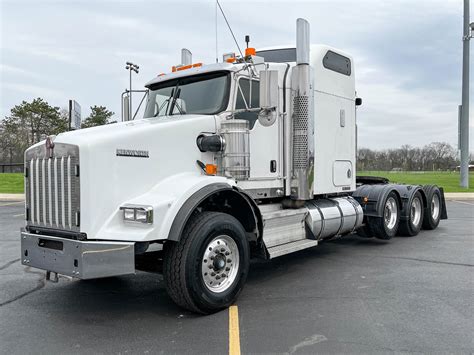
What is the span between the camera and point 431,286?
5.70m

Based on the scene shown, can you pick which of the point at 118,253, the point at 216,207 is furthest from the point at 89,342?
the point at 216,207

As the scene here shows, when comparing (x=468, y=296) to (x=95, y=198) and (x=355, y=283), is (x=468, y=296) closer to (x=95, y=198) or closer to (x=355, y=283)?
(x=355, y=283)

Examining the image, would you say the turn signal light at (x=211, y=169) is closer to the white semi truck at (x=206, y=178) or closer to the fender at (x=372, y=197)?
the white semi truck at (x=206, y=178)

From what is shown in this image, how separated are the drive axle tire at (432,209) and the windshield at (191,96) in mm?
6996

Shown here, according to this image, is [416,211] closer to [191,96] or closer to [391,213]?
[391,213]

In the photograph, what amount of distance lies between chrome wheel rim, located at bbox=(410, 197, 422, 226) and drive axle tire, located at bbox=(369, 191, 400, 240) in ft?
2.58

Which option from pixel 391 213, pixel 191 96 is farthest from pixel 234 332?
pixel 391 213

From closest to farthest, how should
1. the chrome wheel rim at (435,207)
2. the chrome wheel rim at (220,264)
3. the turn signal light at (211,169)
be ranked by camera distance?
the chrome wheel rim at (220,264) → the turn signal light at (211,169) → the chrome wheel rim at (435,207)

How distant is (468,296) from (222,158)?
3.44 m

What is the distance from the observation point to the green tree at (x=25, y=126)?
46.5 m

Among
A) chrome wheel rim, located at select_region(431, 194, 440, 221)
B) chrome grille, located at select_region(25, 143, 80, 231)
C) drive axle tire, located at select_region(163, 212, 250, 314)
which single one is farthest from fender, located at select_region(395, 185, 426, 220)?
chrome grille, located at select_region(25, 143, 80, 231)

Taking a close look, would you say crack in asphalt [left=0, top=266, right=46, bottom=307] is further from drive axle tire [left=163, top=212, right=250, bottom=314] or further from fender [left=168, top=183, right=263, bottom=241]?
fender [left=168, top=183, right=263, bottom=241]

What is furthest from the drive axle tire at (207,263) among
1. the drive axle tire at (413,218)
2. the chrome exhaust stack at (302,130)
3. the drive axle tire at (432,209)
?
the drive axle tire at (432,209)

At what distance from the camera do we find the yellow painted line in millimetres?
3775
